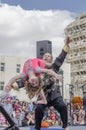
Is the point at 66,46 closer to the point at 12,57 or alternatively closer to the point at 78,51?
the point at 12,57

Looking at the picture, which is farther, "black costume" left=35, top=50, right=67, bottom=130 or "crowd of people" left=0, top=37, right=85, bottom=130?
"black costume" left=35, top=50, right=67, bottom=130

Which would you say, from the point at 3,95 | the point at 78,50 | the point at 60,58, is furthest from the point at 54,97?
the point at 78,50

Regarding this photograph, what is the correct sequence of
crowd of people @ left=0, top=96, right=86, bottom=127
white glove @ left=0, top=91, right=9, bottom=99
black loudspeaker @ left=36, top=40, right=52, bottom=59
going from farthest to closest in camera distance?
crowd of people @ left=0, top=96, right=86, bottom=127 < black loudspeaker @ left=36, top=40, right=52, bottom=59 < white glove @ left=0, top=91, right=9, bottom=99

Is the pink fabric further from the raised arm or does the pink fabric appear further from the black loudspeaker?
the black loudspeaker

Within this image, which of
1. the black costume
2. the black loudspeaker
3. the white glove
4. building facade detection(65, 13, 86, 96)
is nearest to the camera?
the white glove

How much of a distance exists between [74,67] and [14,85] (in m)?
96.2

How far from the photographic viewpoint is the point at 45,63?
7340 mm

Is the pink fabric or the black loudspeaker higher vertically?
the black loudspeaker

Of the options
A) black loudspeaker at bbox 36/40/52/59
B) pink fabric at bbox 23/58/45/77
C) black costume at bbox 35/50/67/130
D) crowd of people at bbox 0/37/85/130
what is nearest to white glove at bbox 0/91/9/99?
crowd of people at bbox 0/37/85/130

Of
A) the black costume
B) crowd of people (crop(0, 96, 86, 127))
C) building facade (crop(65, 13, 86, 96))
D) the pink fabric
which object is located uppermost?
building facade (crop(65, 13, 86, 96))

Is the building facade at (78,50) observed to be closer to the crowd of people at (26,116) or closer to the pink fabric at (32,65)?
the crowd of people at (26,116)

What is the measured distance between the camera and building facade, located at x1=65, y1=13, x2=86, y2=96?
98375 mm

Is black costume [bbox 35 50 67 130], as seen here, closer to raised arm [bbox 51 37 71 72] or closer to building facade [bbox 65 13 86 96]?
raised arm [bbox 51 37 71 72]

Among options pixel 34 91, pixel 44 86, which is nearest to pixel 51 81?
pixel 44 86
